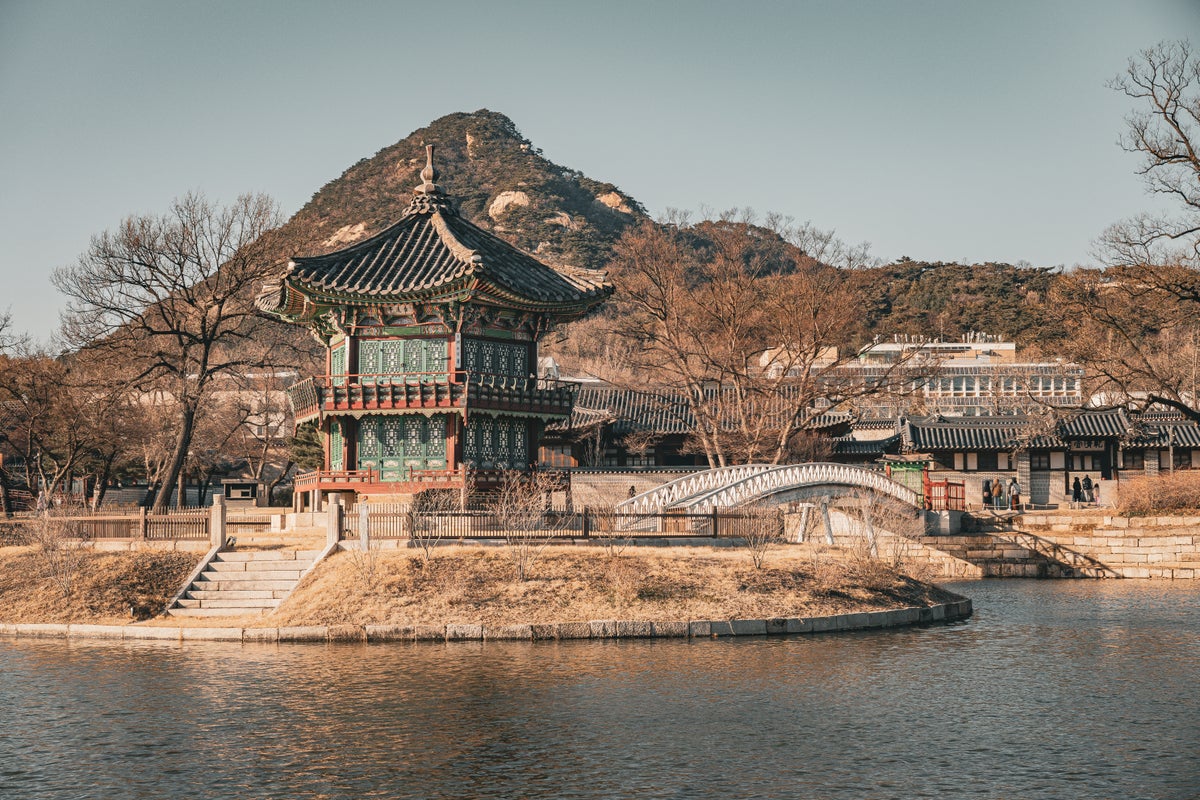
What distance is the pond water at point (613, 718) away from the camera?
17.6 m

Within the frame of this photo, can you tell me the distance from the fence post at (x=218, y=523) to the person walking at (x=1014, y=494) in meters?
45.9

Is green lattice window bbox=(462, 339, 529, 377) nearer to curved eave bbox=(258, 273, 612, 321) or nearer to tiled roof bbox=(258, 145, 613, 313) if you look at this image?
curved eave bbox=(258, 273, 612, 321)

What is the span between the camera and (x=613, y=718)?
21.6 metres

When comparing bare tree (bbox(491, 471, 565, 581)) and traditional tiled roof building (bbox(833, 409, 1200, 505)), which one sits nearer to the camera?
bare tree (bbox(491, 471, 565, 581))

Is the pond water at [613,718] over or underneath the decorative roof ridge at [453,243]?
underneath

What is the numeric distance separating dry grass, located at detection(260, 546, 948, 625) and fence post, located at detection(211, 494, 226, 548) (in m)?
4.74

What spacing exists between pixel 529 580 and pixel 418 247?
20816mm

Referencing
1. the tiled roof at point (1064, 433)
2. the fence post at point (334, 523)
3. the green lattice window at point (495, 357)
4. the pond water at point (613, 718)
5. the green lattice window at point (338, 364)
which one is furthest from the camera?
the tiled roof at point (1064, 433)

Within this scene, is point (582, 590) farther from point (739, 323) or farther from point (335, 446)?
point (739, 323)

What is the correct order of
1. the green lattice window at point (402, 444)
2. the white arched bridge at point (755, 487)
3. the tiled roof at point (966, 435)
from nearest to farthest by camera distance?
the white arched bridge at point (755, 487) → the green lattice window at point (402, 444) → the tiled roof at point (966, 435)

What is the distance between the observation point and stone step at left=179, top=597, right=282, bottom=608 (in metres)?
34.8

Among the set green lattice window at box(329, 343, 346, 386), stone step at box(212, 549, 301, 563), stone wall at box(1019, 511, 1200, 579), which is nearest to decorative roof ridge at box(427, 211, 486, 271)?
green lattice window at box(329, 343, 346, 386)

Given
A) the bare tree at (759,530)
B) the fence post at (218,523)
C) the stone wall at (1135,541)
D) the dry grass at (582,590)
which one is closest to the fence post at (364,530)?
the dry grass at (582,590)

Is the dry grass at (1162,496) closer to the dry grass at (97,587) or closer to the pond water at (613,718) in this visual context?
the pond water at (613,718)
